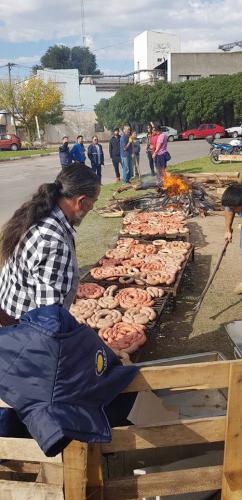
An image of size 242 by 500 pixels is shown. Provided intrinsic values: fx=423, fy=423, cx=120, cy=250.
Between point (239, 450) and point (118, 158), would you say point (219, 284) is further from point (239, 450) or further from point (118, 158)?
point (118, 158)

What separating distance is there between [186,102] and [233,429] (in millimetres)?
45595

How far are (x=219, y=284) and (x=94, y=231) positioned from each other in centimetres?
424

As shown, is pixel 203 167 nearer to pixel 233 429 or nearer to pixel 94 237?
pixel 94 237

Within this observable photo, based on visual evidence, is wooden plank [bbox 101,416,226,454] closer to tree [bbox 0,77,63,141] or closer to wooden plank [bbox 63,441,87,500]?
wooden plank [bbox 63,441,87,500]

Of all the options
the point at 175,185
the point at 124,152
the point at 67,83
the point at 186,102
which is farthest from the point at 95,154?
the point at 67,83

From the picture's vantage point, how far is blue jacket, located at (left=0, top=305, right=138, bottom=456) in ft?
5.85

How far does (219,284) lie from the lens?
265 inches

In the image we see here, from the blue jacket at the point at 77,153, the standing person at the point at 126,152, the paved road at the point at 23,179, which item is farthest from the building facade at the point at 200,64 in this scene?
the blue jacket at the point at 77,153

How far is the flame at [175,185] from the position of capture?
11234 mm

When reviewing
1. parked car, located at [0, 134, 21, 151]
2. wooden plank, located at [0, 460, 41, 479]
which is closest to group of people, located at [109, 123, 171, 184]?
wooden plank, located at [0, 460, 41, 479]

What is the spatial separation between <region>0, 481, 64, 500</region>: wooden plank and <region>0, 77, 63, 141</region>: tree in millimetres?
47989

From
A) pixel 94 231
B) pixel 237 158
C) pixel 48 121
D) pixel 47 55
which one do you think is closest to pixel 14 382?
pixel 94 231

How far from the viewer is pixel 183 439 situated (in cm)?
219

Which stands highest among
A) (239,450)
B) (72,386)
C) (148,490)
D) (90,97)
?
(90,97)
